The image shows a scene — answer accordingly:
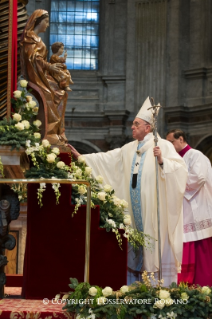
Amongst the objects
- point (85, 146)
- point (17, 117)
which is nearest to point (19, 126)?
point (17, 117)

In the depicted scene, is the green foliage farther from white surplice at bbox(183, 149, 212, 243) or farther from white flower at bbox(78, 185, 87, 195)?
white surplice at bbox(183, 149, 212, 243)

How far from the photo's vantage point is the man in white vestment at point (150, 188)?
6.52 metres

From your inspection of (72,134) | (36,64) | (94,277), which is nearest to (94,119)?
(72,134)

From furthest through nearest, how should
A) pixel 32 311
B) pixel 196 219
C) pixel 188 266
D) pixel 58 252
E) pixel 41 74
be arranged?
pixel 196 219 < pixel 188 266 < pixel 41 74 < pixel 58 252 < pixel 32 311

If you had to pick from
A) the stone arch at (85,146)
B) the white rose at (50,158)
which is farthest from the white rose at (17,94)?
the stone arch at (85,146)

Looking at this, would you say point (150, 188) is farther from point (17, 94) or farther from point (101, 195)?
point (17, 94)

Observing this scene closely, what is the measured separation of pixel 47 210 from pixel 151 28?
10.3 meters

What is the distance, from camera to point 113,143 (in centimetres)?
1477

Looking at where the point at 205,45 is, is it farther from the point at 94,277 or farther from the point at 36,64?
Answer: the point at 94,277

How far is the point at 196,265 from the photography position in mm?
7590

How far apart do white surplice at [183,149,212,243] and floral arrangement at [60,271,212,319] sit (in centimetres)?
296

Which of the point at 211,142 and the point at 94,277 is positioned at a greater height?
the point at 211,142

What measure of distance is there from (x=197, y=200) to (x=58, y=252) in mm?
2889

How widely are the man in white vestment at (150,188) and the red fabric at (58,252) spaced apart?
1054 mm
